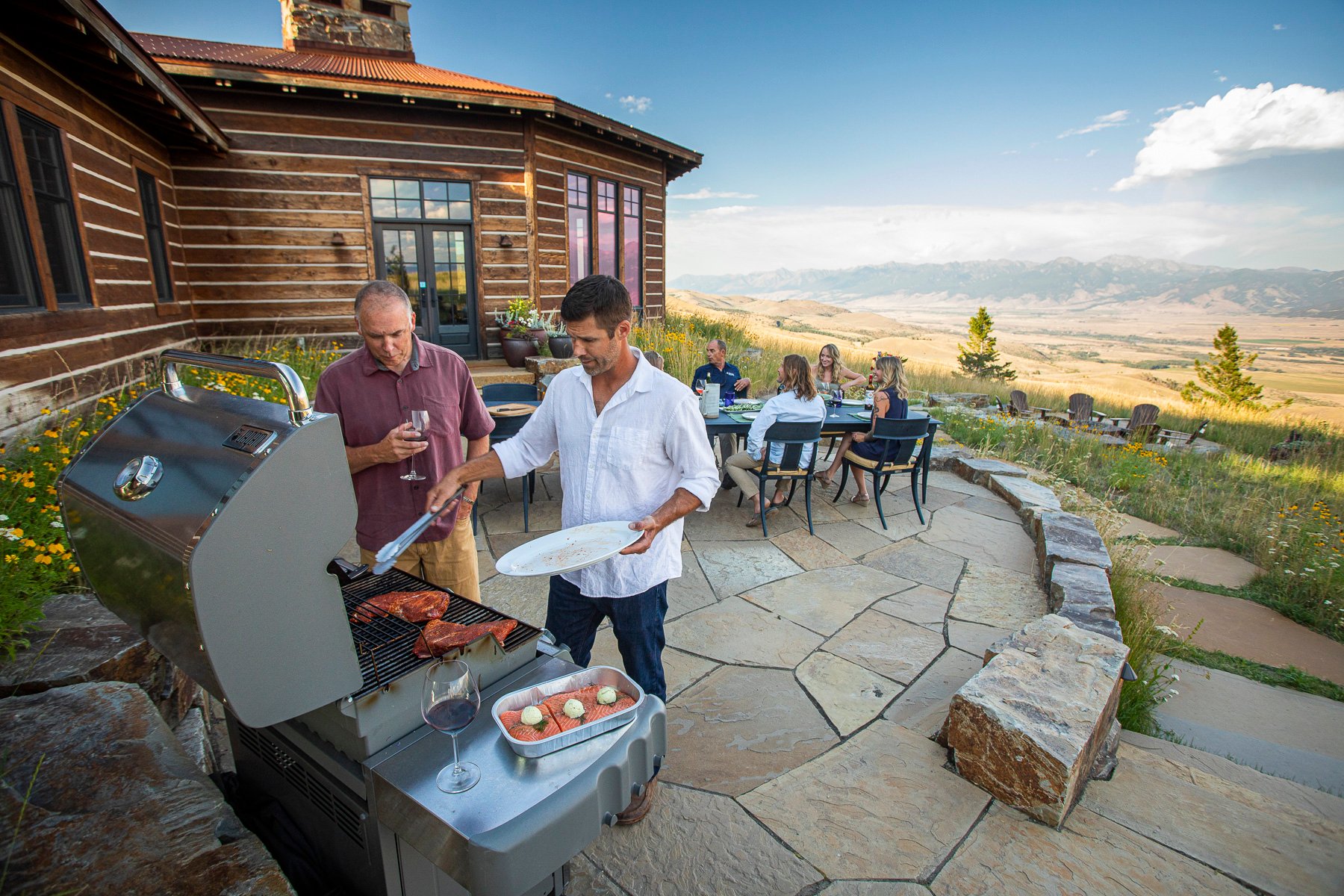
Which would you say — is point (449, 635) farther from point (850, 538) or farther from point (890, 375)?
point (890, 375)

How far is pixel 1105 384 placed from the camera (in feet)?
95.3

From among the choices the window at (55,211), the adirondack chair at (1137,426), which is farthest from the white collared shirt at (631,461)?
the adirondack chair at (1137,426)

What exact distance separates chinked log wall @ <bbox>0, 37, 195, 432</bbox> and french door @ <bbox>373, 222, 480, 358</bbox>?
294cm

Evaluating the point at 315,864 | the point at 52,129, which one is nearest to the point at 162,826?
the point at 315,864

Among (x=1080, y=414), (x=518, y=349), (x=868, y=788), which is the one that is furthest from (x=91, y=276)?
(x=1080, y=414)

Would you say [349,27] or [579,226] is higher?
[349,27]

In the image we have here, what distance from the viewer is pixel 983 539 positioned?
5.57 metres

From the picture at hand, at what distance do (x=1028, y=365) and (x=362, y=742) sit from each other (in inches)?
1991

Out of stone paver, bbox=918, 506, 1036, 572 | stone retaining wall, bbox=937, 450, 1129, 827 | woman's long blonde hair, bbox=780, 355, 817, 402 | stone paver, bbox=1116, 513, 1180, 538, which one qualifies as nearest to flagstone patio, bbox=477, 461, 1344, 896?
stone retaining wall, bbox=937, 450, 1129, 827

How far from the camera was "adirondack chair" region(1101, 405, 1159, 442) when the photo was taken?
1184 centimetres

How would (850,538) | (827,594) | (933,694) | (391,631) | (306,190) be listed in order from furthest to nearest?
(306,190), (850,538), (827,594), (933,694), (391,631)

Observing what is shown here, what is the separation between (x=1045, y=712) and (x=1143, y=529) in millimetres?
5629

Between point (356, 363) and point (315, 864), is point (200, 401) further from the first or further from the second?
point (315, 864)

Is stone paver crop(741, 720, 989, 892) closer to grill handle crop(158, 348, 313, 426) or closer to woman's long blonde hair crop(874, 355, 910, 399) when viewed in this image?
grill handle crop(158, 348, 313, 426)
